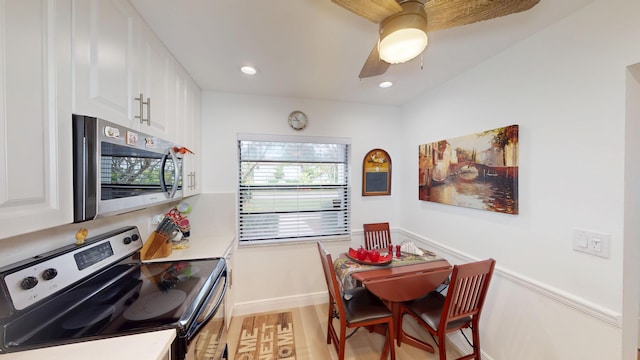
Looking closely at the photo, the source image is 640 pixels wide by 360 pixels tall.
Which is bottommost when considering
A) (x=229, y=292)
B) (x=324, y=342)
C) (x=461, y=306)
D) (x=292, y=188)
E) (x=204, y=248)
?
(x=324, y=342)

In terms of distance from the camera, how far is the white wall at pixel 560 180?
1.18 meters

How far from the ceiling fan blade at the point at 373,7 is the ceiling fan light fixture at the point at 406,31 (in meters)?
0.03

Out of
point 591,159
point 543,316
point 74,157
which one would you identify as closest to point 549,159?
point 591,159

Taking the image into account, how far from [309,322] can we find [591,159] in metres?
2.60

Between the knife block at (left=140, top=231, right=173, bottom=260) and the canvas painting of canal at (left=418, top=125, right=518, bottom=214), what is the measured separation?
2.53 meters

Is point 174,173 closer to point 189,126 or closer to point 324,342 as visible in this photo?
point 189,126

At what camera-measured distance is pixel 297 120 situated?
268 centimetres

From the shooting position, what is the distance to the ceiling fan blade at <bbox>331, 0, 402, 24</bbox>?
3.25ft

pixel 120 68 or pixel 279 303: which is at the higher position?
pixel 120 68

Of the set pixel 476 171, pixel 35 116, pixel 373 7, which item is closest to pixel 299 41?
pixel 373 7

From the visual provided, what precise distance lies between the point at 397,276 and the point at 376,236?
0.99 meters

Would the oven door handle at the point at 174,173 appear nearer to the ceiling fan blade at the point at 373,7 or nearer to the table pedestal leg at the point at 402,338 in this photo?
the ceiling fan blade at the point at 373,7

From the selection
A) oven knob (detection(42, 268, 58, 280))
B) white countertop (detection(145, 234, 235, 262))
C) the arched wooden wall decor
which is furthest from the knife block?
the arched wooden wall decor

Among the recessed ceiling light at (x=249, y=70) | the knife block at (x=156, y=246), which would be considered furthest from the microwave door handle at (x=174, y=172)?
the recessed ceiling light at (x=249, y=70)
